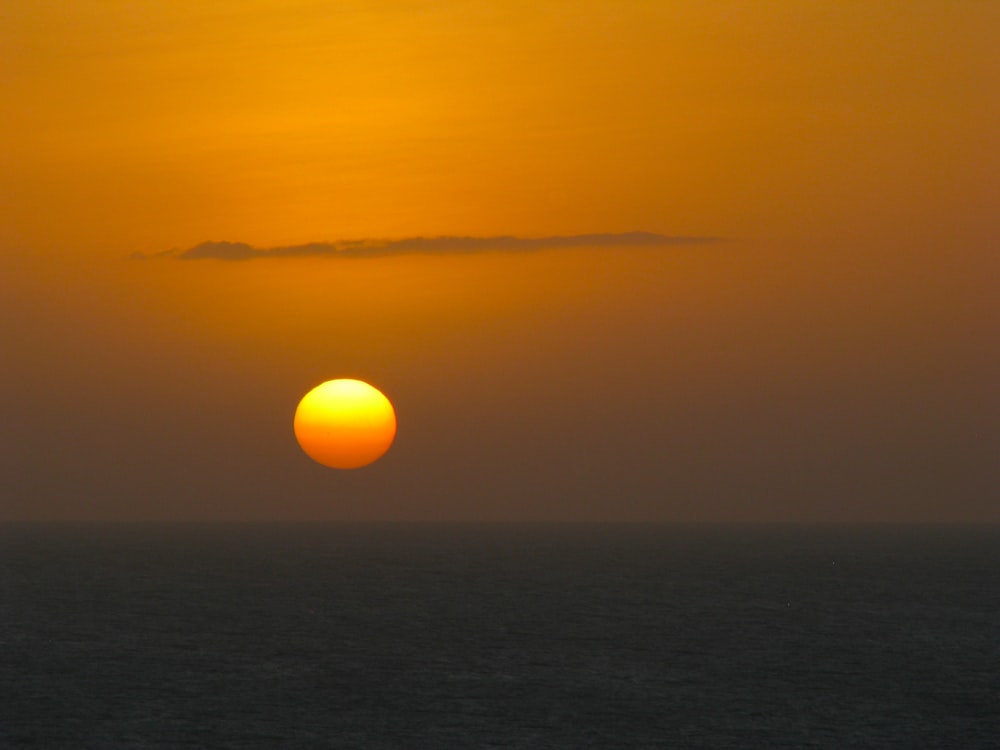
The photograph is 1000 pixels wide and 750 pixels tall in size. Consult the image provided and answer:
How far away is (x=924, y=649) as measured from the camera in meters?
111

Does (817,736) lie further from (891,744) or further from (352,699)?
(352,699)

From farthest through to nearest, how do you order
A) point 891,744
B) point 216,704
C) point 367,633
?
point 367,633
point 216,704
point 891,744

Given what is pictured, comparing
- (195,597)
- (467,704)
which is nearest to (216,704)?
(467,704)

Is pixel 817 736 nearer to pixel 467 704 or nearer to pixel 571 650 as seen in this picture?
pixel 467 704

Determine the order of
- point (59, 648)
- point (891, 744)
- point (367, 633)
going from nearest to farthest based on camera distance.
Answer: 1. point (891, 744)
2. point (59, 648)
3. point (367, 633)

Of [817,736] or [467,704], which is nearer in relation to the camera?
[817,736]

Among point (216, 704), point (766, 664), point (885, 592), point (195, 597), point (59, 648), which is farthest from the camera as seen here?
point (885, 592)

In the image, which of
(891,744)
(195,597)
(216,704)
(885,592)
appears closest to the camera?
(891,744)

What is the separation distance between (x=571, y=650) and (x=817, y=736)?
3639 centimetres

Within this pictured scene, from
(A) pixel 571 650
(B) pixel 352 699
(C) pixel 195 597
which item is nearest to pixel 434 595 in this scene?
(C) pixel 195 597

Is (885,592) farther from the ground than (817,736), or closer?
farther from the ground

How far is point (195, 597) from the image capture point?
158 m

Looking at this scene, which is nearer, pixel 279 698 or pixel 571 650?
pixel 279 698

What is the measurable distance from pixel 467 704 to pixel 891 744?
81.6 feet
